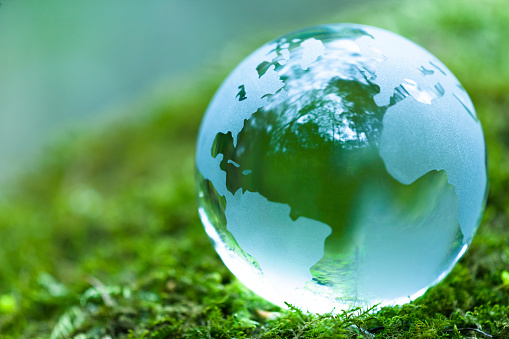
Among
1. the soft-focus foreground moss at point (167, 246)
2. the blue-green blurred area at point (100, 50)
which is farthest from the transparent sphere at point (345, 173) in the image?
the blue-green blurred area at point (100, 50)

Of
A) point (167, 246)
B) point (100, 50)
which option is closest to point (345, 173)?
point (167, 246)

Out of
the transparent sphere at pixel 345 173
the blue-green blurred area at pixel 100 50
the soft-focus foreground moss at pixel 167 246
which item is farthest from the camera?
the blue-green blurred area at pixel 100 50

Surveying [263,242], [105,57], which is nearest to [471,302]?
[263,242]

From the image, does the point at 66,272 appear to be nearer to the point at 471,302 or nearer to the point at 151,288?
the point at 151,288

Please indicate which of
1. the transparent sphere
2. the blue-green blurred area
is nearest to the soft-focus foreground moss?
the transparent sphere

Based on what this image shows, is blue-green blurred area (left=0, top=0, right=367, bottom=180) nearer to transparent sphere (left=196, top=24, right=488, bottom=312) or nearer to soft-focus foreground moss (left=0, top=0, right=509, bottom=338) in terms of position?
soft-focus foreground moss (left=0, top=0, right=509, bottom=338)

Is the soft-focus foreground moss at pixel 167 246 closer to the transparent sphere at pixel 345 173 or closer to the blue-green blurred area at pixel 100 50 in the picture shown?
the transparent sphere at pixel 345 173
